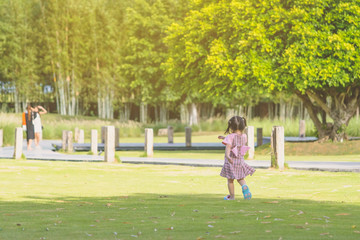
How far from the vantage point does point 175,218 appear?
9352mm

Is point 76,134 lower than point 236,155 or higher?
lower

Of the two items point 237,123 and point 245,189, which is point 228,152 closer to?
point 237,123

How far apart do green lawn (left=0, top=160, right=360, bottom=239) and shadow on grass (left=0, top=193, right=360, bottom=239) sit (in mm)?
12

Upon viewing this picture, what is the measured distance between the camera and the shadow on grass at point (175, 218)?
789 centimetres

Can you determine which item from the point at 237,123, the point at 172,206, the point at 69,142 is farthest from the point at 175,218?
the point at 69,142

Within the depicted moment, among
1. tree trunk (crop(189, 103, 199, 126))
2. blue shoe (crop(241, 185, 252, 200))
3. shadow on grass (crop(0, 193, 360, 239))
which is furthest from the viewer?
tree trunk (crop(189, 103, 199, 126))

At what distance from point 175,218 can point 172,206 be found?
161cm

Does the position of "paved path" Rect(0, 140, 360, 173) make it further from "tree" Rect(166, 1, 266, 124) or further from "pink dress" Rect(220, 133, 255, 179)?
"pink dress" Rect(220, 133, 255, 179)

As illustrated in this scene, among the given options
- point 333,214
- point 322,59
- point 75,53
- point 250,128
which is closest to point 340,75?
point 322,59

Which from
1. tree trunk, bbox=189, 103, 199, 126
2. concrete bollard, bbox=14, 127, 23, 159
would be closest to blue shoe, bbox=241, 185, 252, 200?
concrete bollard, bbox=14, 127, 23, 159

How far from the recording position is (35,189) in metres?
14.1

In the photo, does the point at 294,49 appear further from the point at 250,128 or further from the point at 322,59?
the point at 250,128

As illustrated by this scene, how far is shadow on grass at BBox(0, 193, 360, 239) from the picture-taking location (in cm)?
789

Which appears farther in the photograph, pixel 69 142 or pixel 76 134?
pixel 76 134
